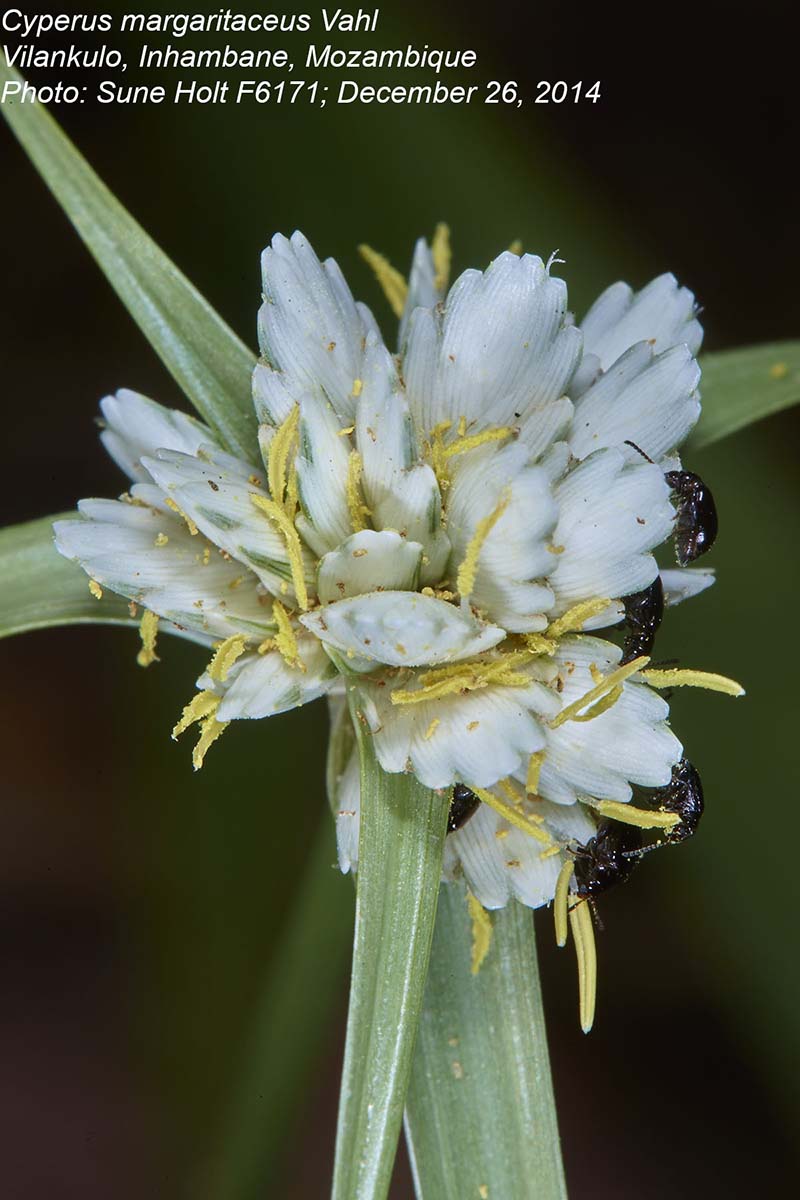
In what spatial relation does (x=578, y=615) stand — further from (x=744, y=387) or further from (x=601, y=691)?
(x=744, y=387)

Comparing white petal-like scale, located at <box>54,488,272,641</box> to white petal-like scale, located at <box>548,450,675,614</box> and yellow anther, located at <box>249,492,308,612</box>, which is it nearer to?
yellow anther, located at <box>249,492,308,612</box>

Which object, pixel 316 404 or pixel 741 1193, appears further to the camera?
pixel 741 1193

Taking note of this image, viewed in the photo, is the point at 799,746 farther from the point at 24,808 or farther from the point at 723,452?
the point at 24,808

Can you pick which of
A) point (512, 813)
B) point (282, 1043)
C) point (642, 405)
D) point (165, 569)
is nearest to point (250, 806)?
point (282, 1043)

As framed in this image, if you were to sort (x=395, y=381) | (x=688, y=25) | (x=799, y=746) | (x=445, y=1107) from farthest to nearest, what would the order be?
(x=688, y=25) → (x=799, y=746) → (x=445, y=1107) → (x=395, y=381)

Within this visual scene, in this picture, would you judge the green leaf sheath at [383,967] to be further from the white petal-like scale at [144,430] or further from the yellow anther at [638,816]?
the white petal-like scale at [144,430]

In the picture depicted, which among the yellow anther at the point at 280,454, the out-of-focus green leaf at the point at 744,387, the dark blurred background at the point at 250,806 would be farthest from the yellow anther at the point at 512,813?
the dark blurred background at the point at 250,806

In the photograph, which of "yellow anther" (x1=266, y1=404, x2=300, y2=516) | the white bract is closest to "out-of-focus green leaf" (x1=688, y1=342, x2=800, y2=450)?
the white bract

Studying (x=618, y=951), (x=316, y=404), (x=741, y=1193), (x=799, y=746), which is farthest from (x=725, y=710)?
(x=316, y=404)
